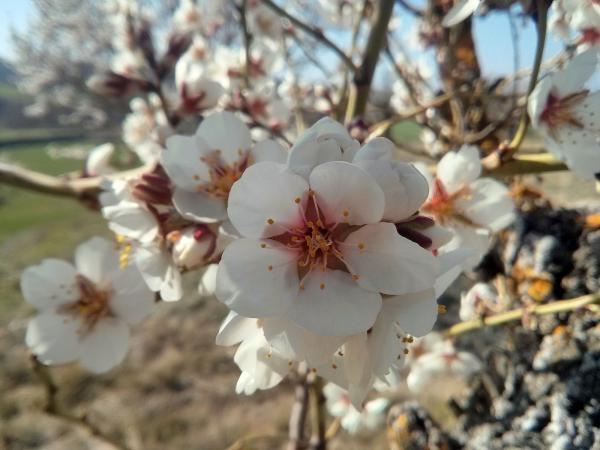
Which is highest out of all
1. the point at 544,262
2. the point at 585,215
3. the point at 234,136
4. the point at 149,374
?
the point at 234,136

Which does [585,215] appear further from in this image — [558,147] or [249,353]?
[249,353]

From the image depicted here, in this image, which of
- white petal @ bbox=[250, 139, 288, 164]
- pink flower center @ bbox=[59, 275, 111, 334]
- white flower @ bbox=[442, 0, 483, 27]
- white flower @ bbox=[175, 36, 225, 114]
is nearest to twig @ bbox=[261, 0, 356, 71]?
white flower @ bbox=[175, 36, 225, 114]

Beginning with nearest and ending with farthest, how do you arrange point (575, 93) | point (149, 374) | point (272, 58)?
1. point (575, 93)
2. point (272, 58)
3. point (149, 374)

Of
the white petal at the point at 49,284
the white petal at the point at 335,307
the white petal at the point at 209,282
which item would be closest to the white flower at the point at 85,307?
the white petal at the point at 49,284

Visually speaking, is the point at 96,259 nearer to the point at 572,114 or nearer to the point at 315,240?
the point at 315,240

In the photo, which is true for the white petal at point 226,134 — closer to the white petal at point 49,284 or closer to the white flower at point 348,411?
the white petal at point 49,284

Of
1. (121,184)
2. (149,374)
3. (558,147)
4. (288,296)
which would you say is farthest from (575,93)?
(149,374)
